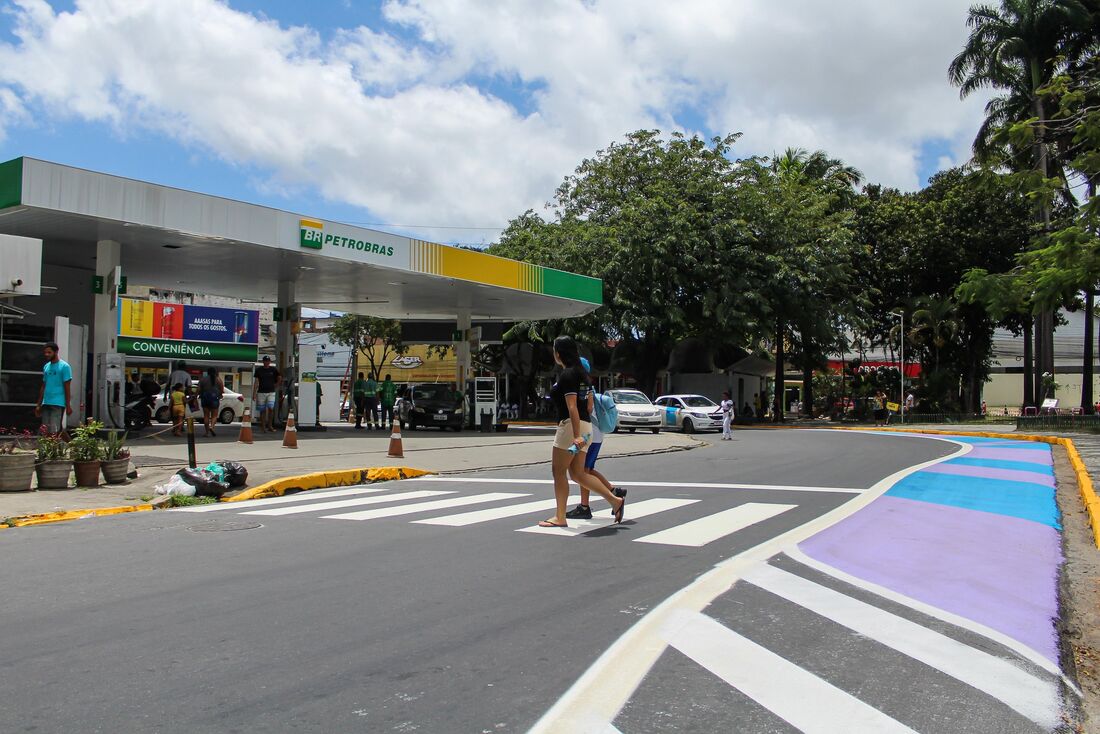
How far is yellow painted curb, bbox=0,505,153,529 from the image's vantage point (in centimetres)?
855

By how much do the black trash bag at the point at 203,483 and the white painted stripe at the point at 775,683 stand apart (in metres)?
7.38

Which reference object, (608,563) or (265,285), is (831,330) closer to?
(265,285)

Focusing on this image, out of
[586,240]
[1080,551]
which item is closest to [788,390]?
[586,240]

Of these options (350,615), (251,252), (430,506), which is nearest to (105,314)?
(251,252)

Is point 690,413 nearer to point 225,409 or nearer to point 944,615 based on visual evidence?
point 225,409

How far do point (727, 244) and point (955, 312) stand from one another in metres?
13.4

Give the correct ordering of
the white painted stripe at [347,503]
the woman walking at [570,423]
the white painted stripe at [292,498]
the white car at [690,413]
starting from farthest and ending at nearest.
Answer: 1. the white car at [690,413]
2. the white painted stripe at [292,498]
3. the white painted stripe at [347,503]
4. the woman walking at [570,423]

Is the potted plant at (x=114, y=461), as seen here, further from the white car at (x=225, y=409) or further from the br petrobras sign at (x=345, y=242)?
the white car at (x=225, y=409)

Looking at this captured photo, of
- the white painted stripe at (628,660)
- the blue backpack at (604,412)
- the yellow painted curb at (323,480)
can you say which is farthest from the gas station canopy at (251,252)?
the white painted stripe at (628,660)

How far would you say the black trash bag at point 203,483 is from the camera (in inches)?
415

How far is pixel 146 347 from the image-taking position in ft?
116

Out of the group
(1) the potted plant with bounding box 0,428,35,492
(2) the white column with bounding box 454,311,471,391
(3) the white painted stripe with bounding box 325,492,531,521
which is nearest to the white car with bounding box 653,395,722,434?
(2) the white column with bounding box 454,311,471,391

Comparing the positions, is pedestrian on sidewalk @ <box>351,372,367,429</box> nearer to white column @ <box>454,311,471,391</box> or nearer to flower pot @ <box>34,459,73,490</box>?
white column @ <box>454,311,471,391</box>

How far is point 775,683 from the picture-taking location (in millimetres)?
4051
